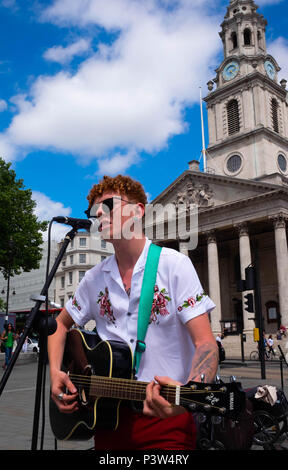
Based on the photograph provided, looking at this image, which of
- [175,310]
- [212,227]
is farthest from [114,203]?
[212,227]

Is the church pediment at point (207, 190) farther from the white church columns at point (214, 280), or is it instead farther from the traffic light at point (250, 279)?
the traffic light at point (250, 279)

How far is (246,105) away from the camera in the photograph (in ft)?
147

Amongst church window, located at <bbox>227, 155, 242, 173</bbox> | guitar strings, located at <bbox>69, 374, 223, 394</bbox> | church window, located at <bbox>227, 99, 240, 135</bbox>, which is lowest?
guitar strings, located at <bbox>69, 374, 223, 394</bbox>

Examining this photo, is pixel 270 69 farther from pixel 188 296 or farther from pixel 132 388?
pixel 132 388

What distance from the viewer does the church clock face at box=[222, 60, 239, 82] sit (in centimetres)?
4744

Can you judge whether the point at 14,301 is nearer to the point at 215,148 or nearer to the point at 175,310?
the point at 215,148

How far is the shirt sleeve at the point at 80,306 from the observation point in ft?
9.20

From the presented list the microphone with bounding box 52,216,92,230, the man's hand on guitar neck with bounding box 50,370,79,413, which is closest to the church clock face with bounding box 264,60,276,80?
the microphone with bounding box 52,216,92,230

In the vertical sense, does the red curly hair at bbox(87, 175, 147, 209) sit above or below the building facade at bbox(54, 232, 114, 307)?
below

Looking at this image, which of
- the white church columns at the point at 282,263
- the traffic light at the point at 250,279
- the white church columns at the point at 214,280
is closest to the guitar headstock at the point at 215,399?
the traffic light at the point at 250,279

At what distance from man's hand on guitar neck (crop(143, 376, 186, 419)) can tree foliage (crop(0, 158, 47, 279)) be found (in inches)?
1118

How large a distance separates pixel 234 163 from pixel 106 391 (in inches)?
1753

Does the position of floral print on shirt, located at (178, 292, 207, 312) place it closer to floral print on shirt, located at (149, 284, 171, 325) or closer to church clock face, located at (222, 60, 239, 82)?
floral print on shirt, located at (149, 284, 171, 325)
